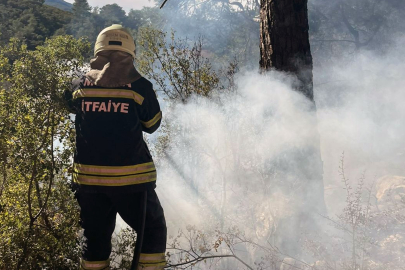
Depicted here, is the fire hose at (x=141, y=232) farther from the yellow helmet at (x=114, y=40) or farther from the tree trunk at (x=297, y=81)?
the tree trunk at (x=297, y=81)

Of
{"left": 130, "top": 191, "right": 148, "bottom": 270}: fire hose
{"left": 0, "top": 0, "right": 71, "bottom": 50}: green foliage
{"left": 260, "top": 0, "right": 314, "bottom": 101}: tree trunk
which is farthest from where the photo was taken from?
{"left": 0, "top": 0, "right": 71, "bottom": 50}: green foliage

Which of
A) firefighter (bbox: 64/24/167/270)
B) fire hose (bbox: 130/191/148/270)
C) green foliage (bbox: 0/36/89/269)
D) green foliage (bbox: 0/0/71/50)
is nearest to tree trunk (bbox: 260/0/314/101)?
firefighter (bbox: 64/24/167/270)

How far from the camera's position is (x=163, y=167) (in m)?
6.22

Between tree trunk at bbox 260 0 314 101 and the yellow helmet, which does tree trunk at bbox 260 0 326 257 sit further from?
the yellow helmet

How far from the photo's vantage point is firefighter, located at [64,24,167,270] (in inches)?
93.4

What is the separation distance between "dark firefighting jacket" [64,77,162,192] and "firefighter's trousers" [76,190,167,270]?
0.10 m

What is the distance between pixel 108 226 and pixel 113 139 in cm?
64

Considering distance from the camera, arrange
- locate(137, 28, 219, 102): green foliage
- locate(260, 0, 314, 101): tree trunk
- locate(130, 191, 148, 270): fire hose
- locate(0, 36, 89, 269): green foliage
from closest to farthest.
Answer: locate(130, 191, 148, 270): fire hose, locate(0, 36, 89, 269): green foliage, locate(260, 0, 314, 101): tree trunk, locate(137, 28, 219, 102): green foliage

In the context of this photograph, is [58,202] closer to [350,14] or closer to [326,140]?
[326,140]

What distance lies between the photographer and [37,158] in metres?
2.53

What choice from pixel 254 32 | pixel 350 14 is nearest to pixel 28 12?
pixel 254 32

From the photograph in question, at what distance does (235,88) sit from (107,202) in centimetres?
288

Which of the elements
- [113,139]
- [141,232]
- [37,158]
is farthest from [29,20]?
[141,232]

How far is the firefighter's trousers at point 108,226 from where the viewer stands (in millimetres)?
2443
